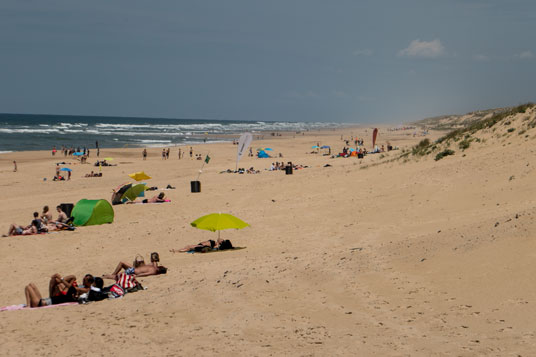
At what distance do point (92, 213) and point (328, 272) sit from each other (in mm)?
10063

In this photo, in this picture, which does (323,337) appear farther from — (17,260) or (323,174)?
(323,174)

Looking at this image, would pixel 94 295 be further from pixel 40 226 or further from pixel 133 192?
pixel 133 192

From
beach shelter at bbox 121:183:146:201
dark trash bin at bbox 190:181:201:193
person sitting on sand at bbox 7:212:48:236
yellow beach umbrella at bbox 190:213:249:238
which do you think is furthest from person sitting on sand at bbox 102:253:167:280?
dark trash bin at bbox 190:181:201:193

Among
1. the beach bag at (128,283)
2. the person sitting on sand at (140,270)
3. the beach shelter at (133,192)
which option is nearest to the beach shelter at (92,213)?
the beach shelter at (133,192)

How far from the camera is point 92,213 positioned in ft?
54.7

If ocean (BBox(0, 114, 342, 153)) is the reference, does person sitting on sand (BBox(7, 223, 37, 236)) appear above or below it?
below

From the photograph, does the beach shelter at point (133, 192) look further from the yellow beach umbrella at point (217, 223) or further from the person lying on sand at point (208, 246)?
the yellow beach umbrella at point (217, 223)

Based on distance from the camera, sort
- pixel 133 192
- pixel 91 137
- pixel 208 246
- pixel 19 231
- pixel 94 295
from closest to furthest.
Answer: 1. pixel 94 295
2. pixel 208 246
3. pixel 19 231
4. pixel 133 192
5. pixel 91 137

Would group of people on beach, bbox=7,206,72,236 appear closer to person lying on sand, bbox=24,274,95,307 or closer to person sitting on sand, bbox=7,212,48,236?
person sitting on sand, bbox=7,212,48,236

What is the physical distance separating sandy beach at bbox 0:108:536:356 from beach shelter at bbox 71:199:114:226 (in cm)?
41

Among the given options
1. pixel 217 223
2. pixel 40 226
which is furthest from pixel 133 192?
pixel 217 223

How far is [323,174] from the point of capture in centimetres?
2398

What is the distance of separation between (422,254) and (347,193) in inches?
351

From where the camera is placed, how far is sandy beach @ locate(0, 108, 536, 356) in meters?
6.52
